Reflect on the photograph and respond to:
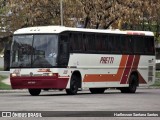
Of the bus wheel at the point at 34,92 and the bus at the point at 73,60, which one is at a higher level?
the bus at the point at 73,60

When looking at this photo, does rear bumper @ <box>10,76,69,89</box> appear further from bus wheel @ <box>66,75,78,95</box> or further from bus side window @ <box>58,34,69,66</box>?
bus side window @ <box>58,34,69,66</box>

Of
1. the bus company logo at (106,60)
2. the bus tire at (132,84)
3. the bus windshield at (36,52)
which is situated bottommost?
the bus tire at (132,84)

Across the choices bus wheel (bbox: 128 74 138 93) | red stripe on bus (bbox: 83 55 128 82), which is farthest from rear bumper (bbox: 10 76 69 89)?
bus wheel (bbox: 128 74 138 93)

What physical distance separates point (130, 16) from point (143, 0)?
1.48 metres

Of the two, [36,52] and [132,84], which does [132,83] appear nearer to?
[132,84]

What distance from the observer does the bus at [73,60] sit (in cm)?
3231

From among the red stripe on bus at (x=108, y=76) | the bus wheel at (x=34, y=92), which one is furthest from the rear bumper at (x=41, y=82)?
the red stripe on bus at (x=108, y=76)

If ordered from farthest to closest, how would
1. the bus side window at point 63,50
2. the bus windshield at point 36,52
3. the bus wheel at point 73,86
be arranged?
the bus wheel at point 73,86, the bus side window at point 63,50, the bus windshield at point 36,52

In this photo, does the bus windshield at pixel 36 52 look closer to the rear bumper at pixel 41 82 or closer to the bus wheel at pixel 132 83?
the rear bumper at pixel 41 82

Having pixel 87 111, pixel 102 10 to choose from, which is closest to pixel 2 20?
pixel 102 10

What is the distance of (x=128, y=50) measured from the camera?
3759cm

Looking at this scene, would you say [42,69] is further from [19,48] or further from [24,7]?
[24,7]

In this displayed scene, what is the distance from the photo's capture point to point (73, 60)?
33.3m

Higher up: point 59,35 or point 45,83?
point 59,35
